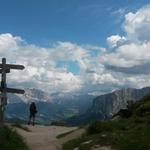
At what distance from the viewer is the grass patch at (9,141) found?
1078 inches

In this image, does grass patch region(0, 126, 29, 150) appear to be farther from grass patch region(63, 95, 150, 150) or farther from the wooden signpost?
grass patch region(63, 95, 150, 150)

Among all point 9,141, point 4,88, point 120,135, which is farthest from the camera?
point 4,88

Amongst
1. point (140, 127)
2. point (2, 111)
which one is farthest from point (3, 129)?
point (140, 127)

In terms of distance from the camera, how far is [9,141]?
28.4m

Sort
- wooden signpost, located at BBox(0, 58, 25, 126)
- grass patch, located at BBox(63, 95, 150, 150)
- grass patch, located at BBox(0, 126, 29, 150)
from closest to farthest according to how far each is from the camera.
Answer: grass patch, located at BBox(63, 95, 150, 150) → grass patch, located at BBox(0, 126, 29, 150) → wooden signpost, located at BBox(0, 58, 25, 126)

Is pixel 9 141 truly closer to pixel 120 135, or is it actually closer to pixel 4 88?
pixel 4 88

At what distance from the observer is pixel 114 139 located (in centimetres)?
2627

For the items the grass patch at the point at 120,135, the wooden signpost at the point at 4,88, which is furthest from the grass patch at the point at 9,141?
the grass patch at the point at 120,135

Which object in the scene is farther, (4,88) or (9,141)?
(4,88)

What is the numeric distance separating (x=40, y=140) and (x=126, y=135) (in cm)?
925

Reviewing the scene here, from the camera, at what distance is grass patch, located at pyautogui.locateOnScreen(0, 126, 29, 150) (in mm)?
27383

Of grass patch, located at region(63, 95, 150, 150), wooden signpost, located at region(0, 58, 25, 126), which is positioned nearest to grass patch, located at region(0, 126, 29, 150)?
wooden signpost, located at region(0, 58, 25, 126)

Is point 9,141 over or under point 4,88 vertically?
under

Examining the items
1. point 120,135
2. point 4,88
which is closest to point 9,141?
point 4,88
